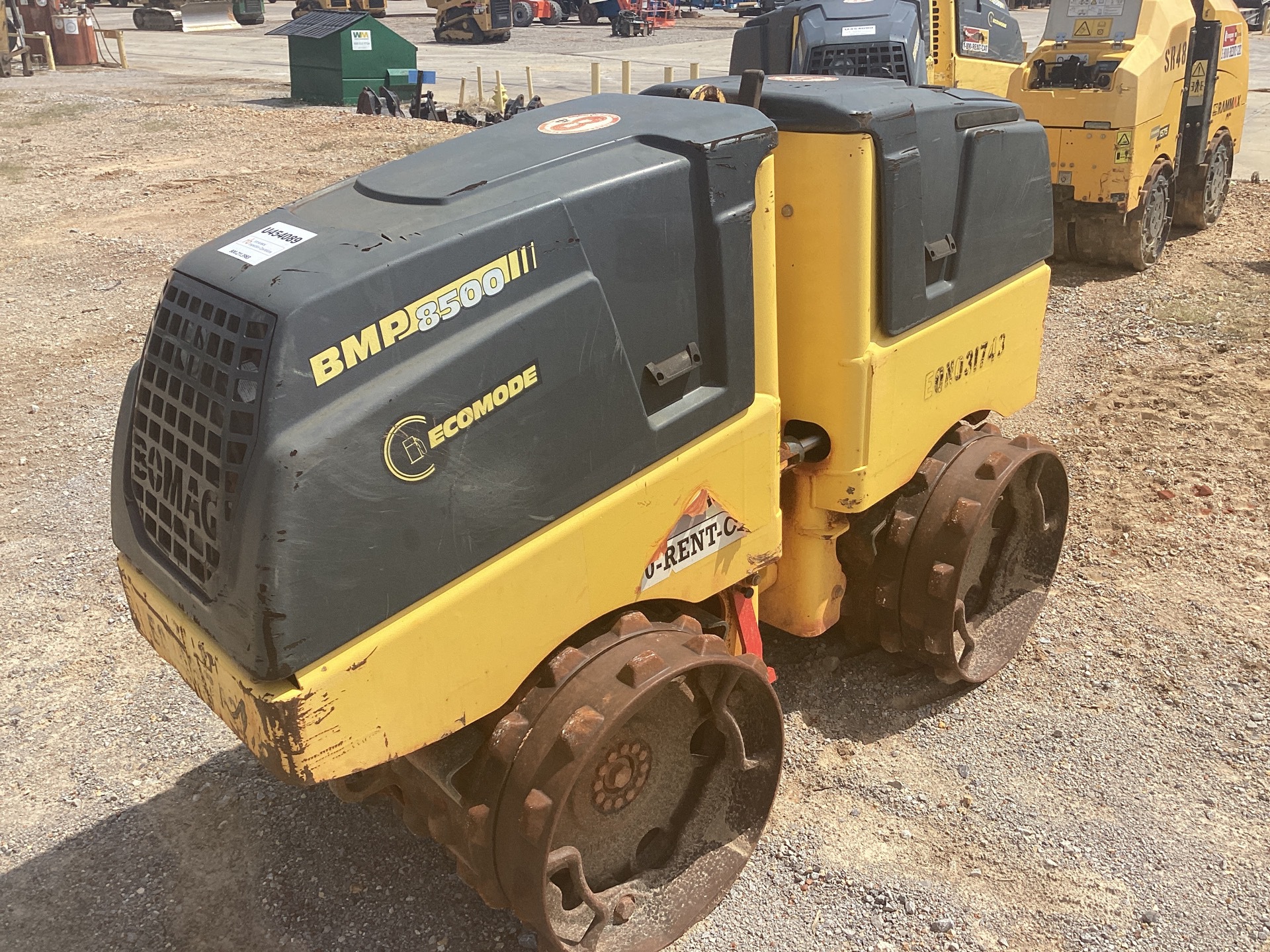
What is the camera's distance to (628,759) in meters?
3.02

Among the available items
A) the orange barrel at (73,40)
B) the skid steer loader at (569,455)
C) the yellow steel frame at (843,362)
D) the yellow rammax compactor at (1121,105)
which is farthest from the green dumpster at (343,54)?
the yellow steel frame at (843,362)

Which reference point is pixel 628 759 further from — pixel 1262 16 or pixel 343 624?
pixel 1262 16

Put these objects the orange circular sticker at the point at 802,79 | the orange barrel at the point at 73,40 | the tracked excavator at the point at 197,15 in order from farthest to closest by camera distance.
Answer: the tracked excavator at the point at 197,15, the orange barrel at the point at 73,40, the orange circular sticker at the point at 802,79

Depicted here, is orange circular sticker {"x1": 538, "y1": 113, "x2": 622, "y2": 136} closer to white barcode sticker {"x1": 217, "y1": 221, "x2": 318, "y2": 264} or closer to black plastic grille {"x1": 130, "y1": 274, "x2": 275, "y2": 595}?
white barcode sticker {"x1": 217, "y1": 221, "x2": 318, "y2": 264}

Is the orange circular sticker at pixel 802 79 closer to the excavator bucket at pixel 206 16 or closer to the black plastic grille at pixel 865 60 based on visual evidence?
the black plastic grille at pixel 865 60

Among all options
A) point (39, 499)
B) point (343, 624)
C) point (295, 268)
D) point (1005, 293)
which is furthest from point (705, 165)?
point (39, 499)

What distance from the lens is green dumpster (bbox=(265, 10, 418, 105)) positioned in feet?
65.2

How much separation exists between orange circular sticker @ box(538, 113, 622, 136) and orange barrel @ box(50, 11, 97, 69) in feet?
94.5

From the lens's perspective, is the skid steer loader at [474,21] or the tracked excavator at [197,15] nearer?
the skid steer loader at [474,21]

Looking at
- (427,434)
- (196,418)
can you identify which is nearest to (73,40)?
(196,418)

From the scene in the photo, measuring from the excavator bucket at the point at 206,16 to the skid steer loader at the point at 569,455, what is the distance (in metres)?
37.6

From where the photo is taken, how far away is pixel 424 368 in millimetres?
2412

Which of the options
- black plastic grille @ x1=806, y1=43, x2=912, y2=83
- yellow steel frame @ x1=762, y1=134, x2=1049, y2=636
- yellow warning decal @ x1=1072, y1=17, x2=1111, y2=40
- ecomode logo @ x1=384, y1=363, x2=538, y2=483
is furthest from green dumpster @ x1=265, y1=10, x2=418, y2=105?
ecomode logo @ x1=384, y1=363, x2=538, y2=483

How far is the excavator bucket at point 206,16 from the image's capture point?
3569 centimetres
